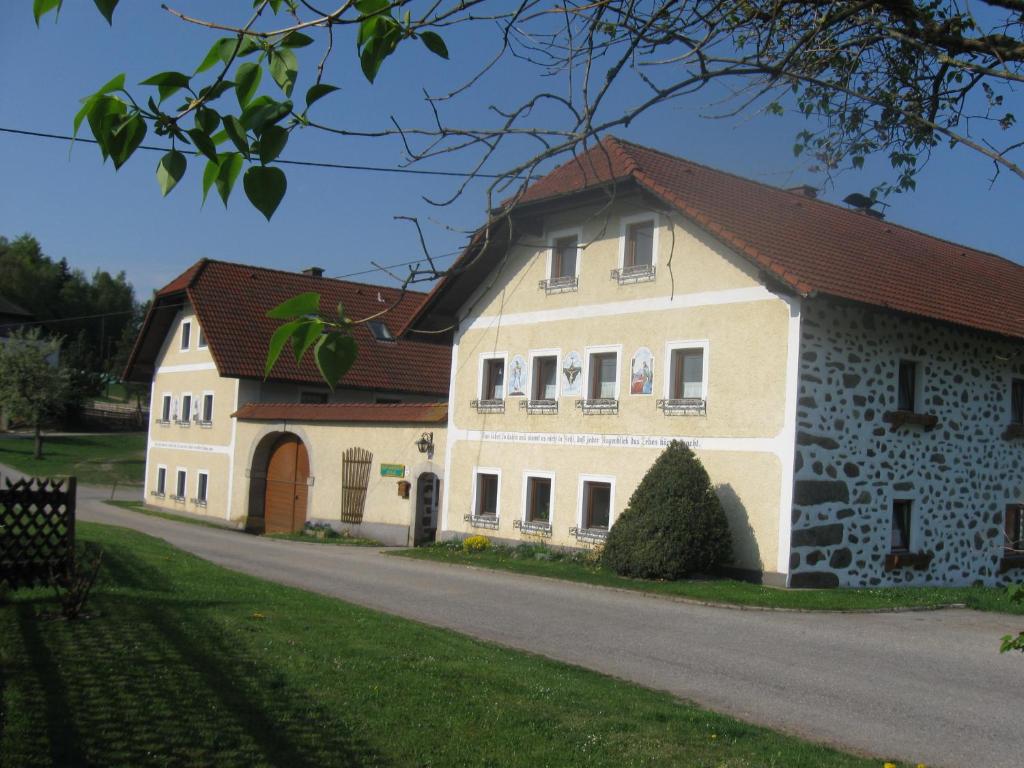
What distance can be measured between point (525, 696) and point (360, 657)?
61.2 inches

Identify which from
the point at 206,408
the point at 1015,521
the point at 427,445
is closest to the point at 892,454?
the point at 1015,521

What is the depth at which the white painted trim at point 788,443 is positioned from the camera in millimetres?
17266

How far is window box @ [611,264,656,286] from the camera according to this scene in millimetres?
20484

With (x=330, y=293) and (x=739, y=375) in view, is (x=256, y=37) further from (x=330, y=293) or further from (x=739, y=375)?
(x=330, y=293)

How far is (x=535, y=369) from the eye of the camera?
23.0 metres

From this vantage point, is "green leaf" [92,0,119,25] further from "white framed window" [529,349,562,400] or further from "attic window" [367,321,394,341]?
"attic window" [367,321,394,341]

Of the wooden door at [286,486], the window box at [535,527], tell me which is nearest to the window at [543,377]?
the window box at [535,527]

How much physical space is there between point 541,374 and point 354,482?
23.6 ft

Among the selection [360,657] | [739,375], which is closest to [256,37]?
[360,657]

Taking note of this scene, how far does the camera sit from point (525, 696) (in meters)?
7.28

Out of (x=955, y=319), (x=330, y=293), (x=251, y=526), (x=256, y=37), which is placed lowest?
(x=251, y=526)

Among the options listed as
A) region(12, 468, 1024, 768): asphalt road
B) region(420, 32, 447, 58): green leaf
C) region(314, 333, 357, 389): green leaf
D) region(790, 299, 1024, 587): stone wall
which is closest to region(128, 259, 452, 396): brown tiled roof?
region(12, 468, 1024, 768): asphalt road

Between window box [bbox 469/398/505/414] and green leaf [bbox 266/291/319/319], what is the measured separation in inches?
831

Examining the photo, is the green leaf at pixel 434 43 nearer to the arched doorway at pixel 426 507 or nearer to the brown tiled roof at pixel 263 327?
the arched doorway at pixel 426 507
